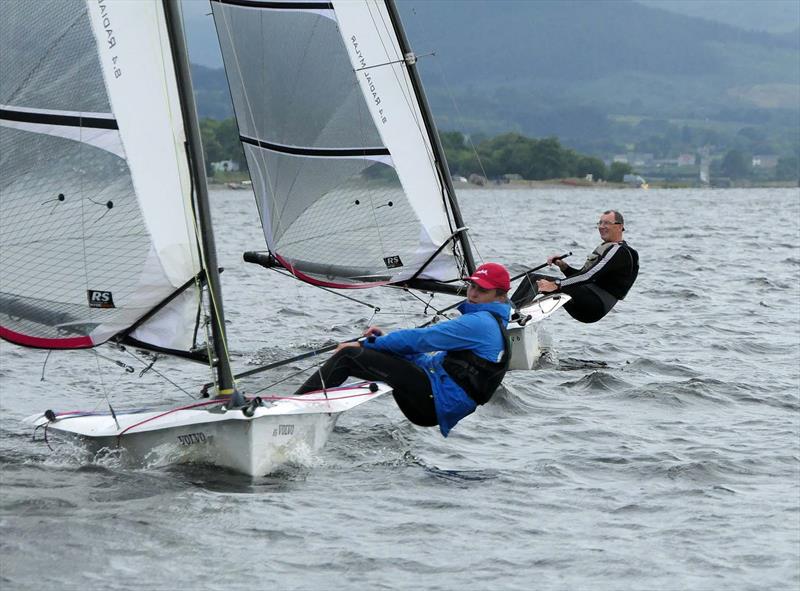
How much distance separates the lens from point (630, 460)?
7.45 metres

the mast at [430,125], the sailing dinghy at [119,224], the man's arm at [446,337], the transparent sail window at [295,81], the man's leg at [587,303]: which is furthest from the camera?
the mast at [430,125]

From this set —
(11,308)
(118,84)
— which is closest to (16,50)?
(118,84)

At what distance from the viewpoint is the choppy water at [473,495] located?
17.7 ft

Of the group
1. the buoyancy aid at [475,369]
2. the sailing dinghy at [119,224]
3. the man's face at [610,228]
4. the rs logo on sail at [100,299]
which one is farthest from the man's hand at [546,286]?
the rs logo on sail at [100,299]

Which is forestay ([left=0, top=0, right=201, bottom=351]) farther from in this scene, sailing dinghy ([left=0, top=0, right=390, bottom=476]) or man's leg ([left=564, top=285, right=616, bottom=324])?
man's leg ([left=564, top=285, right=616, bottom=324])

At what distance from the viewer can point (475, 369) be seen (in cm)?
711

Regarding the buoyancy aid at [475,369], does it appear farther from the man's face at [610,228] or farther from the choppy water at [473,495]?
the man's face at [610,228]

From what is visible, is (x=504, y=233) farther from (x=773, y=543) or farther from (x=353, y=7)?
(x=773, y=543)

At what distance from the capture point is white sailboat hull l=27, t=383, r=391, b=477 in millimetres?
6539

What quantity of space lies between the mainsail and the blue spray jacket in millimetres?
3565

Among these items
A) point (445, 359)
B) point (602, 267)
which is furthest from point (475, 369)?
point (602, 267)

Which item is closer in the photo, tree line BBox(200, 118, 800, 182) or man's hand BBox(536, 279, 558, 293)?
man's hand BBox(536, 279, 558, 293)

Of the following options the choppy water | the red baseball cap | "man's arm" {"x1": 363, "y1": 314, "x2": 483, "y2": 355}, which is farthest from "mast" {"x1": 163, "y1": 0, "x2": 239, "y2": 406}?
→ the red baseball cap

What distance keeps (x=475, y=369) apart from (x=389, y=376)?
0.48 m
